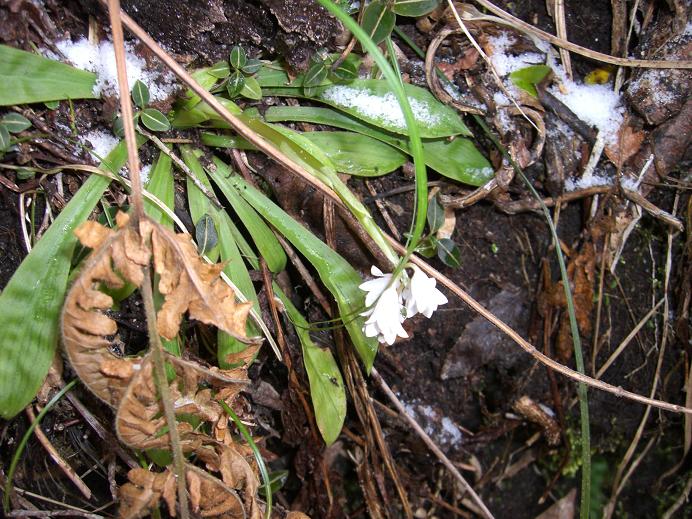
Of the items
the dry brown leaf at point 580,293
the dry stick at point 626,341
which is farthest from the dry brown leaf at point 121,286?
the dry stick at point 626,341

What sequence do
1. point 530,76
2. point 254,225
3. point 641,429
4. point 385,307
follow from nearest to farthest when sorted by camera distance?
point 385,307 < point 254,225 < point 530,76 < point 641,429

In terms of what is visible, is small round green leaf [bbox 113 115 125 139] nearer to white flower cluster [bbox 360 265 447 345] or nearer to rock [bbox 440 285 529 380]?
white flower cluster [bbox 360 265 447 345]

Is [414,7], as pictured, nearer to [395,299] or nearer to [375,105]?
[375,105]

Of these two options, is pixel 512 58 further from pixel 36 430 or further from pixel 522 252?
pixel 36 430

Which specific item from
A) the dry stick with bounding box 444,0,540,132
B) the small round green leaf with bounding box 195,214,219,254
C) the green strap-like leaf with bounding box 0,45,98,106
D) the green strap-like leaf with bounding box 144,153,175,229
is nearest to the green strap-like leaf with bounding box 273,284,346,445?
the small round green leaf with bounding box 195,214,219,254

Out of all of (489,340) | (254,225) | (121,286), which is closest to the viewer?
(121,286)

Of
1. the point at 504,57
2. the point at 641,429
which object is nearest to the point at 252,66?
the point at 504,57

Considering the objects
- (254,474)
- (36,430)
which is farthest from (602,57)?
(36,430)
